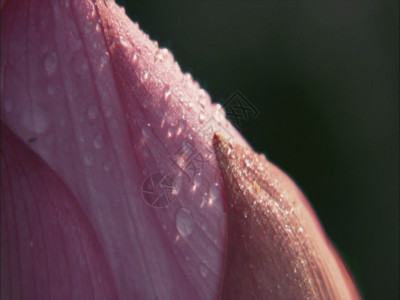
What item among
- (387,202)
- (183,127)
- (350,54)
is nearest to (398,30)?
(350,54)

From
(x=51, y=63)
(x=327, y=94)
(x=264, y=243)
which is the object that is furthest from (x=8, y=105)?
(x=327, y=94)

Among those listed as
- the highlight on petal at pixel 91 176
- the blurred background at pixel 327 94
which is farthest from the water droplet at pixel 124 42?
the blurred background at pixel 327 94

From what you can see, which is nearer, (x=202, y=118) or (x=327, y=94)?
(x=202, y=118)

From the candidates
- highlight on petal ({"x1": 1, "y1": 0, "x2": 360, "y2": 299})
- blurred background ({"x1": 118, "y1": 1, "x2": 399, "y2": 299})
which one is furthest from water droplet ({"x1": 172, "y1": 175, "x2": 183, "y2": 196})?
blurred background ({"x1": 118, "y1": 1, "x2": 399, "y2": 299})

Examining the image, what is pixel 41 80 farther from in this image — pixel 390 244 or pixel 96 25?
pixel 390 244

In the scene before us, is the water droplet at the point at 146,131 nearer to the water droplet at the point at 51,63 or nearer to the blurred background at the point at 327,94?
the water droplet at the point at 51,63

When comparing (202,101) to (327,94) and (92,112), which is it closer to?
(92,112)
